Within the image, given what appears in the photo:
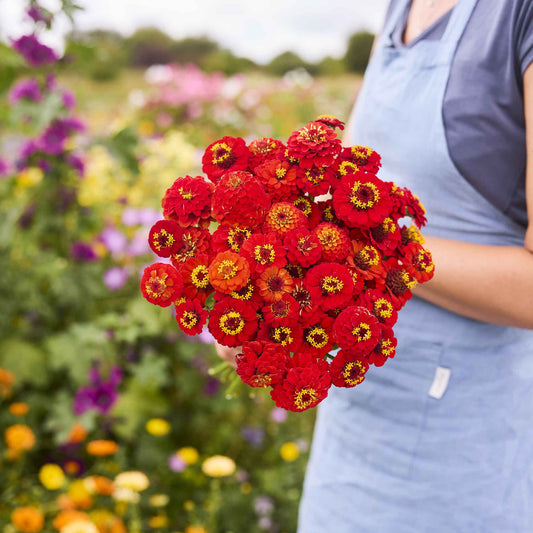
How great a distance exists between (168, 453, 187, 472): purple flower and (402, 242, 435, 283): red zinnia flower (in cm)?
140

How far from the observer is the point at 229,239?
2.12ft

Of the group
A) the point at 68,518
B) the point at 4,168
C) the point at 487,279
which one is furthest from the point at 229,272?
the point at 4,168

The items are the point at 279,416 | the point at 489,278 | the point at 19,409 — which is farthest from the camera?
the point at 279,416

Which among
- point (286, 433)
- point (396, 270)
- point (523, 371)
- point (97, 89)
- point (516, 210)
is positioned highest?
point (97, 89)

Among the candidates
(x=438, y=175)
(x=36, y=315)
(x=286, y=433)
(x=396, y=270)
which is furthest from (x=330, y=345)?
(x=36, y=315)

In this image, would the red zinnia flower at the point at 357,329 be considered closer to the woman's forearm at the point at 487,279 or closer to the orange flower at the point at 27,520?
the woman's forearm at the point at 487,279

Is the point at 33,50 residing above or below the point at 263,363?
above

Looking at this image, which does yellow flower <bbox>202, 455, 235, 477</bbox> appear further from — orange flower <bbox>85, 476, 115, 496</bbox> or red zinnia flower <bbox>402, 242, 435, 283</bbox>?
red zinnia flower <bbox>402, 242, 435, 283</bbox>

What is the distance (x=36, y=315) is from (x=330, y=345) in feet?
5.51

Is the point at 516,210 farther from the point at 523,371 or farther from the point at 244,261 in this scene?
the point at 244,261

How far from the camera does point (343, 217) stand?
0.65m

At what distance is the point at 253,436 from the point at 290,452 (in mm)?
181

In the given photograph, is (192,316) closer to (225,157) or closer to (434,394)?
(225,157)

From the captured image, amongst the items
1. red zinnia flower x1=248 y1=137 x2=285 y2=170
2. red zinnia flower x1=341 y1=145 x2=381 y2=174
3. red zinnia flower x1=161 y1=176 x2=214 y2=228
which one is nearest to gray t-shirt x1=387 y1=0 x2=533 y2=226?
red zinnia flower x1=341 y1=145 x2=381 y2=174
